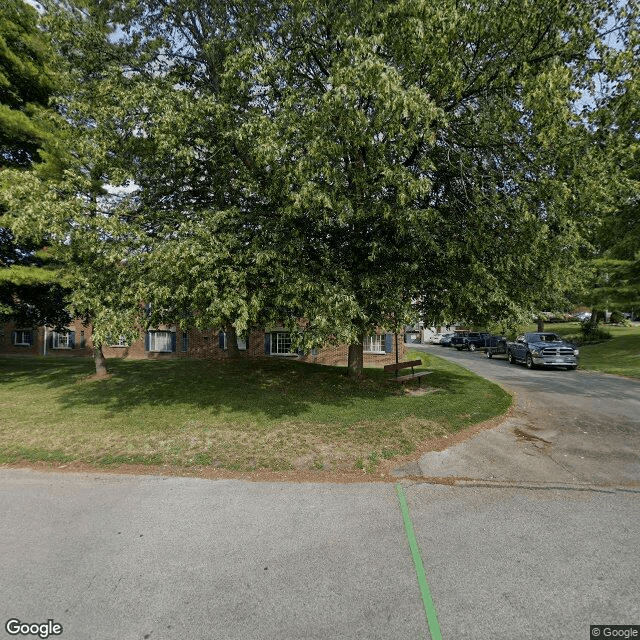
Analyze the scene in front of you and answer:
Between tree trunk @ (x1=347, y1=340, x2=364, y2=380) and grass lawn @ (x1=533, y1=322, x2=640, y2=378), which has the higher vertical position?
tree trunk @ (x1=347, y1=340, x2=364, y2=380)

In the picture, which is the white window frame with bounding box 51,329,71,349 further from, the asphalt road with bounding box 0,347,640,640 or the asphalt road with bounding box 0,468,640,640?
→ the asphalt road with bounding box 0,468,640,640

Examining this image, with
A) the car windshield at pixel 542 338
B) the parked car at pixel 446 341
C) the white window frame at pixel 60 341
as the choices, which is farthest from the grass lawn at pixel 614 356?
the white window frame at pixel 60 341

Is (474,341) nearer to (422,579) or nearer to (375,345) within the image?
(375,345)

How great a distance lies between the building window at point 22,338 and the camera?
26.8 m

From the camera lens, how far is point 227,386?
10578 millimetres

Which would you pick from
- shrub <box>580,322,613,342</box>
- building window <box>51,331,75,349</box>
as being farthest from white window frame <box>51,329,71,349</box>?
shrub <box>580,322,613,342</box>

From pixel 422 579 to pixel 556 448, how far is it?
15.2 ft

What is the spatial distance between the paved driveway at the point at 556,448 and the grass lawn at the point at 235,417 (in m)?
0.60

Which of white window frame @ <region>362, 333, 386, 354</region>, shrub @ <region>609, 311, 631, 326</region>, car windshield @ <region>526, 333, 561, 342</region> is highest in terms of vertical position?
shrub @ <region>609, 311, 631, 326</region>

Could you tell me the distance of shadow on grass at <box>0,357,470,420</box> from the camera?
897 cm

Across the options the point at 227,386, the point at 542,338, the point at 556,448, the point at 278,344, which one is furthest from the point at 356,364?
the point at 542,338

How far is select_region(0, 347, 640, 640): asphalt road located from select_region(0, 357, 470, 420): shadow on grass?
326 cm

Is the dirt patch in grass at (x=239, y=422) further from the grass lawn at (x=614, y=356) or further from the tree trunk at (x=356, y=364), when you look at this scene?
the grass lawn at (x=614, y=356)

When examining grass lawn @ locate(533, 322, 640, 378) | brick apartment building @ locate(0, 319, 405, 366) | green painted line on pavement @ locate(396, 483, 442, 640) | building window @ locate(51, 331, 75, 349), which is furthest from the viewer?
building window @ locate(51, 331, 75, 349)
